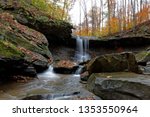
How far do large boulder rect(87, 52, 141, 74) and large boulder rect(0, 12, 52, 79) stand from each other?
2.92 meters

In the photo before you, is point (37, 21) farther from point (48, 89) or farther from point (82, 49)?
point (48, 89)

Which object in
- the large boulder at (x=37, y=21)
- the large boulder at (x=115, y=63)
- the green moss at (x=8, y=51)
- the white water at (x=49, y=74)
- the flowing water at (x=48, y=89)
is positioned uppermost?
the large boulder at (x=37, y=21)

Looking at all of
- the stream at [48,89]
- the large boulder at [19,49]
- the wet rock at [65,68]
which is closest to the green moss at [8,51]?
the large boulder at [19,49]

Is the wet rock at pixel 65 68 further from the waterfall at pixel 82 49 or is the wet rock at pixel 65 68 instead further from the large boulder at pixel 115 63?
the waterfall at pixel 82 49

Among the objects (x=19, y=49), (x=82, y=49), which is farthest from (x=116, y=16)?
(x=19, y=49)

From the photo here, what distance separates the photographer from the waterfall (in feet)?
60.6

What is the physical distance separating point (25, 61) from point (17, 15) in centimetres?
570

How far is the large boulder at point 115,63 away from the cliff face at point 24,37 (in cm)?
293

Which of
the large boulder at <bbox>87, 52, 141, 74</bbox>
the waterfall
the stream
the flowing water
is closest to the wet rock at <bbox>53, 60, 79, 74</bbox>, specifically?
the stream

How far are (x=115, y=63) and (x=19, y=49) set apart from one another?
159 inches

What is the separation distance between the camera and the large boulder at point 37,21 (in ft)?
49.4

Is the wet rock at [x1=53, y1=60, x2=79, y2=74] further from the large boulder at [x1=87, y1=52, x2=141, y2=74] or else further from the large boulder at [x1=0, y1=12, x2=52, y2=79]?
the large boulder at [x1=87, y1=52, x2=141, y2=74]

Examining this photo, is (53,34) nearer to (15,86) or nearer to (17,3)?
(17,3)

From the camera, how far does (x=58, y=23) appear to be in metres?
17.3
